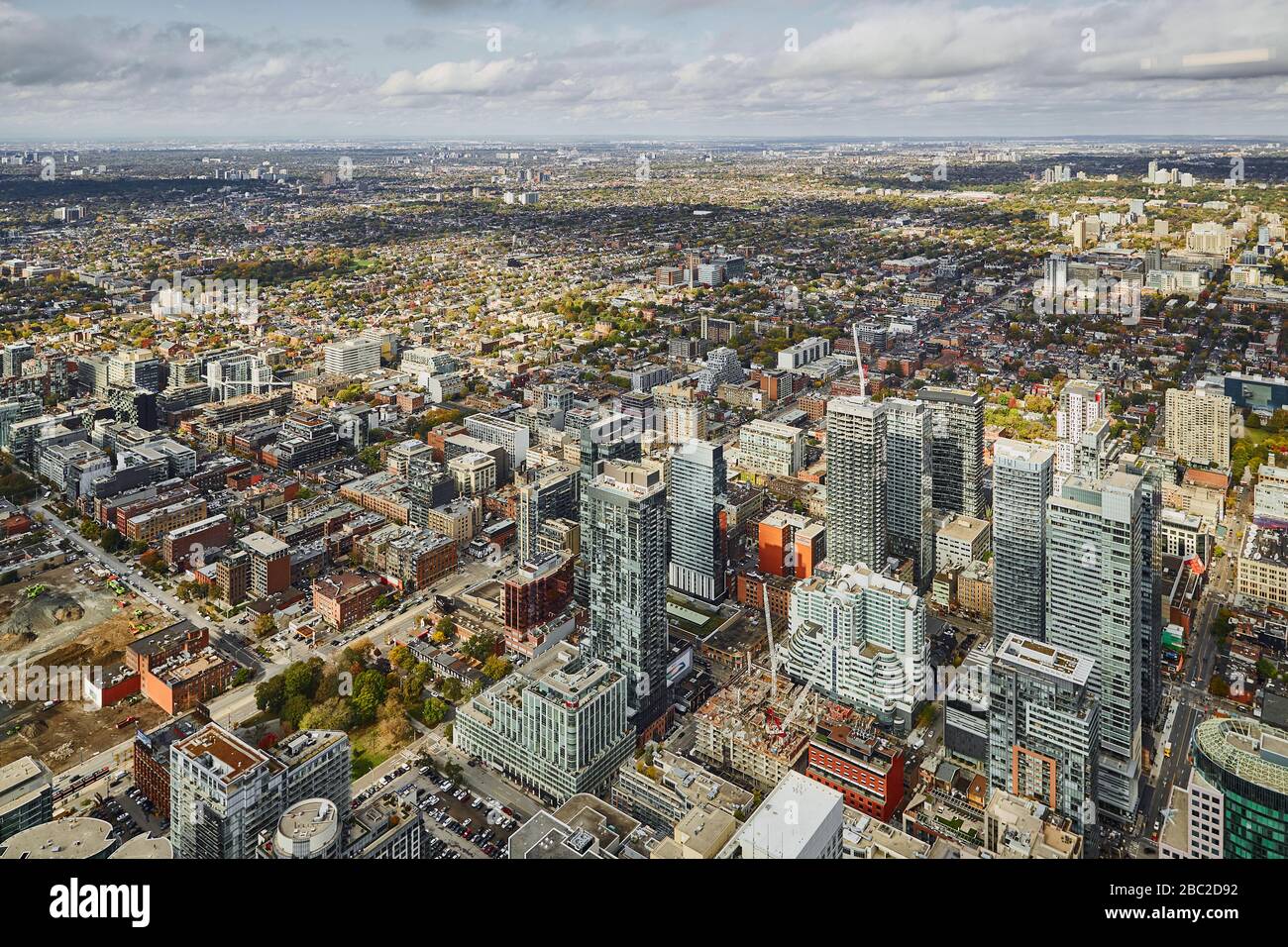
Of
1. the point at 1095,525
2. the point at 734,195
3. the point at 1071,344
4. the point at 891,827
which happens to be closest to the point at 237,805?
the point at 891,827

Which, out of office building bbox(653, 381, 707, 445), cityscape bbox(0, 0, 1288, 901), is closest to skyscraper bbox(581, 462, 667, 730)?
cityscape bbox(0, 0, 1288, 901)

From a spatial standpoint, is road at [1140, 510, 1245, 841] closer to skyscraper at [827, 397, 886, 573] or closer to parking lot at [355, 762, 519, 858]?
skyscraper at [827, 397, 886, 573]

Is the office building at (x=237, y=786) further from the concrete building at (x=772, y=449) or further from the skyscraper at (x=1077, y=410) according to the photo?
the skyscraper at (x=1077, y=410)

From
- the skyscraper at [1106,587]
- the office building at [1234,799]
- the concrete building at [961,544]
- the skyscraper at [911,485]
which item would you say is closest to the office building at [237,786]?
the office building at [1234,799]

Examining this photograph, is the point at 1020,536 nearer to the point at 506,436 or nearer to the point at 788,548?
the point at 788,548

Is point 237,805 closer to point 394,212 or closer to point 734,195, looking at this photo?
point 394,212

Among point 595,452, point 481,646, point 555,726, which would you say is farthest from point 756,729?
point 595,452
